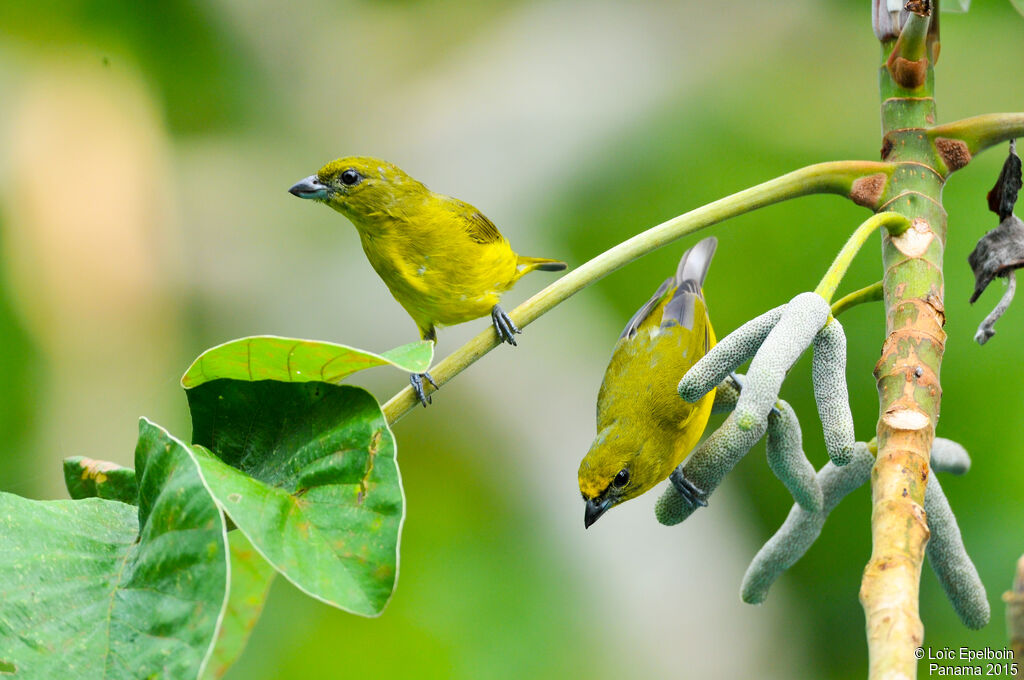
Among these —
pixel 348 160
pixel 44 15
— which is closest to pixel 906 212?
pixel 348 160

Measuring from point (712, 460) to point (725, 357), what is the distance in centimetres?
9

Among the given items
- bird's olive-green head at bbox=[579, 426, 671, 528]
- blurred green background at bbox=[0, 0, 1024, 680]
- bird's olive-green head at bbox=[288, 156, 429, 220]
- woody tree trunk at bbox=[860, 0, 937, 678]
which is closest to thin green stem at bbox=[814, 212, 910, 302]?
woody tree trunk at bbox=[860, 0, 937, 678]

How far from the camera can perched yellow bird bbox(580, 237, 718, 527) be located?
1041 millimetres

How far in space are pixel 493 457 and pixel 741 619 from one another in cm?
76

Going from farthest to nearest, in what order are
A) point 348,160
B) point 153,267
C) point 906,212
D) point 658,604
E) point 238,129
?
point 238,129 < point 153,267 < point 658,604 < point 348,160 < point 906,212

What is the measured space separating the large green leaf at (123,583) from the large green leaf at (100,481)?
114mm

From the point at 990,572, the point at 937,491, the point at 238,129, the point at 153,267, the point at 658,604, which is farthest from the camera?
the point at 238,129

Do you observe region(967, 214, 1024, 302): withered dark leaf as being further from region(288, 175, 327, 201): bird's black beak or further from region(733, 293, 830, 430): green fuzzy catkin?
region(288, 175, 327, 201): bird's black beak

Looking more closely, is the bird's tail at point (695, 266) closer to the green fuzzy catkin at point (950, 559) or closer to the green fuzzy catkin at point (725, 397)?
the green fuzzy catkin at point (725, 397)

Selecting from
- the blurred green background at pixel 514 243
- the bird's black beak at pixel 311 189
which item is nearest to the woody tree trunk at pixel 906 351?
the bird's black beak at pixel 311 189

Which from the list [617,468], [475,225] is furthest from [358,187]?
[617,468]

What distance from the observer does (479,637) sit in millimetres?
2158

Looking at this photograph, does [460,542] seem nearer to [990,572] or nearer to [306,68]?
[990,572]

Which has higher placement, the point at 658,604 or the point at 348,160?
the point at 348,160
